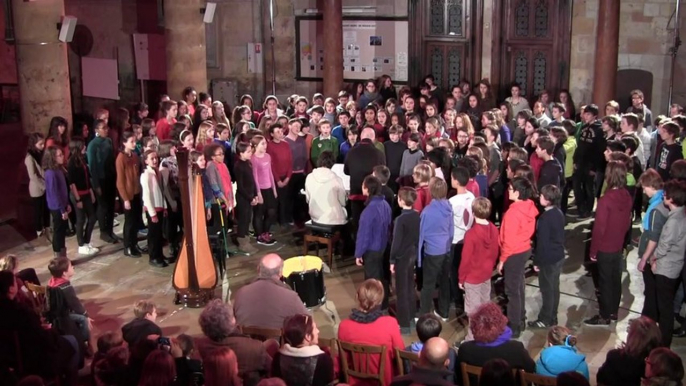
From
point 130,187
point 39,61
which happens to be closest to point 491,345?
point 130,187

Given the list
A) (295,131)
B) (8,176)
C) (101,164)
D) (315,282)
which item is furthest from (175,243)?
(8,176)

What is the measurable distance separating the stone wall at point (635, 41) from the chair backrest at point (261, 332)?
11597mm

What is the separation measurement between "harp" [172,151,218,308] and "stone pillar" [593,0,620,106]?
8946mm

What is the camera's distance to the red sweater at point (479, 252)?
25.3ft

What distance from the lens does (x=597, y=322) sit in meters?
8.34

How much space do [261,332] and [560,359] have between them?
2.20 meters

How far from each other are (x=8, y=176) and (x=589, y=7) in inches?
453

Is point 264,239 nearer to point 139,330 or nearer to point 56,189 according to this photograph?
point 56,189

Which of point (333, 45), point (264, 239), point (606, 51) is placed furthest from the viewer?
point (333, 45)

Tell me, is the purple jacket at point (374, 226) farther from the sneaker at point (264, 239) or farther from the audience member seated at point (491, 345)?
the sneaker at point (264, 239)

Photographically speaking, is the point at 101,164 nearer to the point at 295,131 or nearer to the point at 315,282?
the point at 295,131

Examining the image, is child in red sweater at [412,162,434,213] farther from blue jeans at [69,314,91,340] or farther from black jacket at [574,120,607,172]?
black jacket at [574,120,607,172]

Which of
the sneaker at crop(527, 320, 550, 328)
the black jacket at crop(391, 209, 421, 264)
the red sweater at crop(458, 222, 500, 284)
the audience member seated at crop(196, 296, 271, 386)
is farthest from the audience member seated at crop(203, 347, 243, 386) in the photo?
the sneaker at crop(527, 320, 550, 328)

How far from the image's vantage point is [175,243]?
10.6 metres
